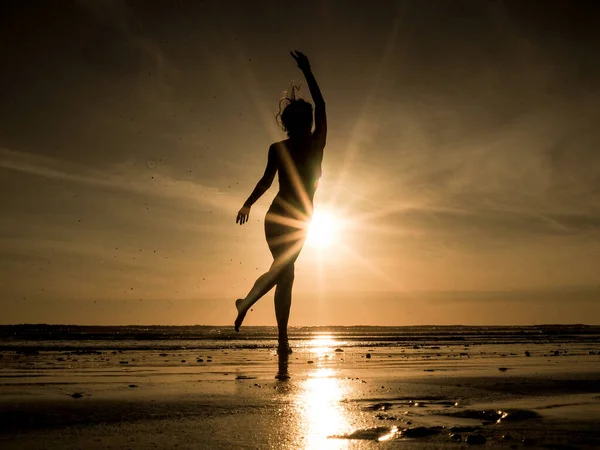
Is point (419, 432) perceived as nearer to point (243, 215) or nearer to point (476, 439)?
point (476, 439)

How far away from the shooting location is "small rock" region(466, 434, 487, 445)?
2684 millimetres

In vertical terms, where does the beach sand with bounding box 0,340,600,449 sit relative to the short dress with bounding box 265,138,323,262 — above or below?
below

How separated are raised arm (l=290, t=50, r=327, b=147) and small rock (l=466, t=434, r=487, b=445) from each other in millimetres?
4755

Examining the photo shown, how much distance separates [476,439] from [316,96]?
4.84 m

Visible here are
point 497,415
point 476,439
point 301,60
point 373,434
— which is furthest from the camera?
point 301,60

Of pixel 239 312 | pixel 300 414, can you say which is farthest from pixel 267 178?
pixel 300 414

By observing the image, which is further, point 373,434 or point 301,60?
point 301,60

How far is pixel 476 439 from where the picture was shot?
8.93 feet

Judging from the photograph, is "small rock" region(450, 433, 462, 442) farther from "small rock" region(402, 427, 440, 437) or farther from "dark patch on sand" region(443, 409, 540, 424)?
"dark patch on sand" region(443, 409, 540, 424)

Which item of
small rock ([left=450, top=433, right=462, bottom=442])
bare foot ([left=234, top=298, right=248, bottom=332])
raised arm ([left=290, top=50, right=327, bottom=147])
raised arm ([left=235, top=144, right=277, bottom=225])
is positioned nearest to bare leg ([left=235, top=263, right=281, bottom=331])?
bare foot ([left=234, top=298, right=248, bottom=332])

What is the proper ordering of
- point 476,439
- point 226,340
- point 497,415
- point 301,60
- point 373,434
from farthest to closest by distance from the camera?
point 226,340 → point 301,60 → point 497,415 → point 373,434 → point 476,439

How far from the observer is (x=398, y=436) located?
2.87 metres

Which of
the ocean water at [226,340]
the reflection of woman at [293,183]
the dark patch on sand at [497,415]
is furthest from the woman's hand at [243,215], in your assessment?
the ocean water at [226,340]

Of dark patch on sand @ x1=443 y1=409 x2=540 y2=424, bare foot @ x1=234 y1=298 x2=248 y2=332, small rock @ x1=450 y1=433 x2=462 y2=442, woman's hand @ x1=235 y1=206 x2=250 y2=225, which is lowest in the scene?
small rock @ x1=450 y1=433 x2=462 y2=442
